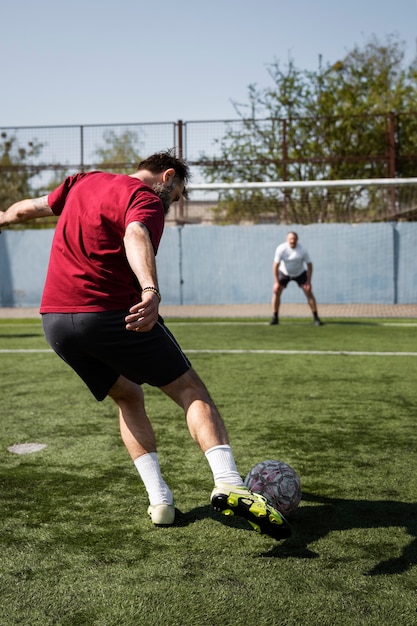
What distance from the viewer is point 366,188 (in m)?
19.9

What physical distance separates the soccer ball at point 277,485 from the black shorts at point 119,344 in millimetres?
770

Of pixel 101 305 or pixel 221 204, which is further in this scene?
pixel 221 204

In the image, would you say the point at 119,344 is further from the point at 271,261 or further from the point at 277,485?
the point at 271,261

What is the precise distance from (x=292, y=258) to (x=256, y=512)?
41.2 feet

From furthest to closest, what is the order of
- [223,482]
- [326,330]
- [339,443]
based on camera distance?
[326,330] → [339,443] → [223,482]

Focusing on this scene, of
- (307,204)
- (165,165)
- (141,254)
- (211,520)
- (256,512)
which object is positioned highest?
(307,204)

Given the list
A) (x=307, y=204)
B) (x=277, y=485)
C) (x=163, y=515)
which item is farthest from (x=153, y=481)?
(x=307, y=204)

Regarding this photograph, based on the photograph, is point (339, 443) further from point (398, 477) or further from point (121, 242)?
point (121, 242)

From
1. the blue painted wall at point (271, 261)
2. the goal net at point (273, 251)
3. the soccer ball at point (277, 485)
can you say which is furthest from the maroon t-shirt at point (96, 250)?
the blue painted wall at point (271, 261)

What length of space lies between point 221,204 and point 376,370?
12.5 metres

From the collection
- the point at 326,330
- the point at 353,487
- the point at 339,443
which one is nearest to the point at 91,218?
the point at 353,487

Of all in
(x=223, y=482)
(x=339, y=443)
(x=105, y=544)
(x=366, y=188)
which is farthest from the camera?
(x=366, y=188)

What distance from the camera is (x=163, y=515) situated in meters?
3.79

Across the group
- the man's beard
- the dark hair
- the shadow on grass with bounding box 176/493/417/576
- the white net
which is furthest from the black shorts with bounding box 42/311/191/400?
the white net
